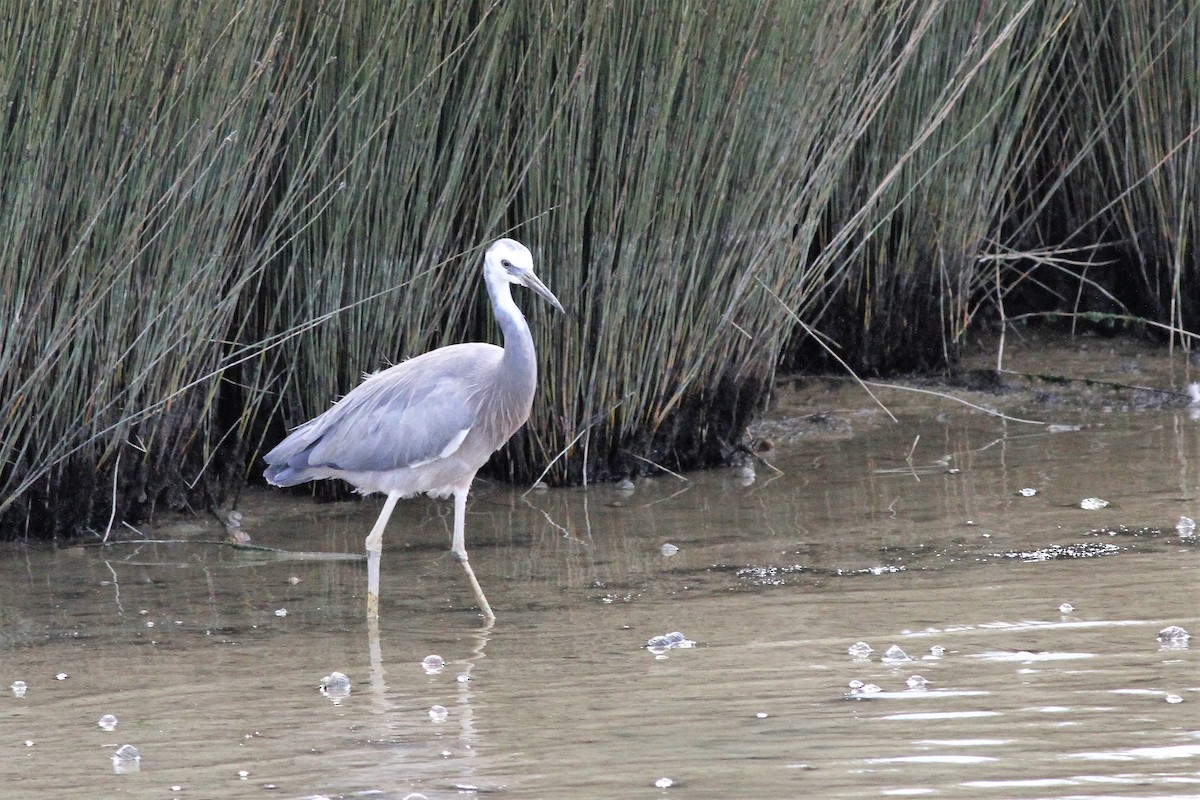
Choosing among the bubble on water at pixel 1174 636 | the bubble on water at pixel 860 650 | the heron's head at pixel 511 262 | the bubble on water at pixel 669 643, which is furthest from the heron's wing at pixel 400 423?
the bubble on water at pixel 1174 636

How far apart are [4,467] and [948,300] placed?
3.83m

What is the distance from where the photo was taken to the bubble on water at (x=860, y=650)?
3504 millimetres

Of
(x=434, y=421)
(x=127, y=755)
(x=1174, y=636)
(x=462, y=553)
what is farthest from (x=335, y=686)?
(x=1174, y=636)

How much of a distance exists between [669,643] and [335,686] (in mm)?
771

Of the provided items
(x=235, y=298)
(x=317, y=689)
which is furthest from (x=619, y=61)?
(x=317, y=689)

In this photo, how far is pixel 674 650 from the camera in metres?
3.71

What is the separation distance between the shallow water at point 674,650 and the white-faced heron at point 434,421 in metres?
0.30

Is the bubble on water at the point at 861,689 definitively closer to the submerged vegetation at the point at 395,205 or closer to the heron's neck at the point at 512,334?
the heron's neck at the point at 512,334

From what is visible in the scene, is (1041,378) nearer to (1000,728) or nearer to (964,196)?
(964,196)

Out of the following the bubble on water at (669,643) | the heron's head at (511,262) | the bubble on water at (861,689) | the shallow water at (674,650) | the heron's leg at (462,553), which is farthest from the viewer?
the heron's head at (511,262)

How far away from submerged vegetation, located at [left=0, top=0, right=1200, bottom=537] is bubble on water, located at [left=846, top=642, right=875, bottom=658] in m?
2.17

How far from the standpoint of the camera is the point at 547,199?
542cm

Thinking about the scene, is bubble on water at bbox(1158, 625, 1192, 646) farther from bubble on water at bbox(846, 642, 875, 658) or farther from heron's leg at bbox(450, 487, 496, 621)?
heron's leg at bbox(450, 487, 496, 621)

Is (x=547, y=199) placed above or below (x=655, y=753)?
above
